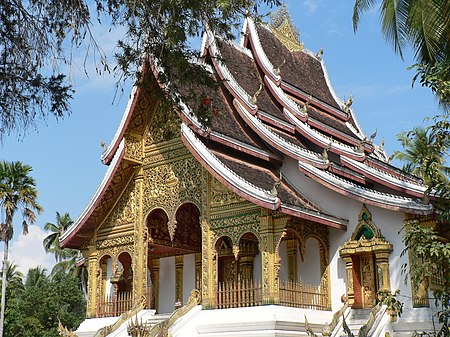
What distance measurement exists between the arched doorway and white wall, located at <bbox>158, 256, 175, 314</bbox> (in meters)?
4.48

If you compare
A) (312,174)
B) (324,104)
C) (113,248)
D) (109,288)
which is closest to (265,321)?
(312,174)

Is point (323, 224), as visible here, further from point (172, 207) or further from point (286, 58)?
point (286, 58)

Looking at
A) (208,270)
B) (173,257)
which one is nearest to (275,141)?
(208,270)

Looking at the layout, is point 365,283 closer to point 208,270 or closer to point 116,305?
point 208,270

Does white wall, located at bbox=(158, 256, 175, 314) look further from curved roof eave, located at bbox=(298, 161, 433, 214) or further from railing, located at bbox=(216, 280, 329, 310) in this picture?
curved roof eave, located at bbox=(298, 161, 433, 214)

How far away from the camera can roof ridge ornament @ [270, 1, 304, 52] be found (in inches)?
727

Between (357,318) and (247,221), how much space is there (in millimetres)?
2599

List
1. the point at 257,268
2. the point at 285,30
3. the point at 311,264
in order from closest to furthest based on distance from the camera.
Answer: the point at 311,264
the point at 257,268
the point at 285,30

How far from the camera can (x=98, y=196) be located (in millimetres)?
14133

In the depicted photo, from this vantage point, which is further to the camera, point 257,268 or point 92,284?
point 92,284

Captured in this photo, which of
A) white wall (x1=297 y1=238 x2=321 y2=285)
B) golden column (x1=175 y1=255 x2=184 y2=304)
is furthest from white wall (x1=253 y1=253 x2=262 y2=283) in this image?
golden column (x1=175 y1=255 x2=184 y2=304)

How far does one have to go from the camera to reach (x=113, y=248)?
14422mm

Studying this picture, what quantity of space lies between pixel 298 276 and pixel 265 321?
1.82 meters

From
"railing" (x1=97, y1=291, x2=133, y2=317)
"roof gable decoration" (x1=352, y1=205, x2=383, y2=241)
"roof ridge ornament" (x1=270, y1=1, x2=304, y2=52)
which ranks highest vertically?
"roof ridge ornament" (x1=270, y1=1, x2=304, y2=52)
